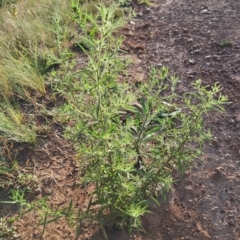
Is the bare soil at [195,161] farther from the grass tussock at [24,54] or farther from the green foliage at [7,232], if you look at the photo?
the grass tussock at [24,54]

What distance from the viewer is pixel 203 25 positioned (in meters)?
3.96

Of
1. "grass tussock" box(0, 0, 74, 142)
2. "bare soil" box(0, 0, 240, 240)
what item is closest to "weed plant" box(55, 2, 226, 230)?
"bare soil" box(0, 0, 240, 240)

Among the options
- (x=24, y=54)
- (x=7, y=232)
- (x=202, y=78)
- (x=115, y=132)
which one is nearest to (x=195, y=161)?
(x=202, y=78)

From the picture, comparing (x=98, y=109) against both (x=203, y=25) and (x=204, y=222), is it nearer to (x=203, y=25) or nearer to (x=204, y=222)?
(x=204, y=222)

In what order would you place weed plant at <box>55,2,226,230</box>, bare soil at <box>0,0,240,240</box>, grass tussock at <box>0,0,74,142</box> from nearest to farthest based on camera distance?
weed plant at <box>55,2,226,230</box> → bare soil at <box>0,0,240,240</box> → grass tussock at <box>0,0,74,142</box>

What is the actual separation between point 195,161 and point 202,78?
894 millimetres

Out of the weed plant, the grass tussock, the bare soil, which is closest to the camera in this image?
the weed plant

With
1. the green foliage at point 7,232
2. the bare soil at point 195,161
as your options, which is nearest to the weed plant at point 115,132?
the bare soil at point 195,161

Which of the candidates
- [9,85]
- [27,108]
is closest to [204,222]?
[27,108]

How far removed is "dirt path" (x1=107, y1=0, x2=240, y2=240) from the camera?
2.41 metres

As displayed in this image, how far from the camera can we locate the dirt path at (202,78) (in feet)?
7.91

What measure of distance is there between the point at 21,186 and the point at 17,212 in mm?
196

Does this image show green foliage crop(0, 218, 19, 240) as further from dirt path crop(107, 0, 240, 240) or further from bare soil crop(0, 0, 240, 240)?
dirt path crop(107, 0, 240, 240)

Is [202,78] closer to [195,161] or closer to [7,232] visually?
[195,161]
